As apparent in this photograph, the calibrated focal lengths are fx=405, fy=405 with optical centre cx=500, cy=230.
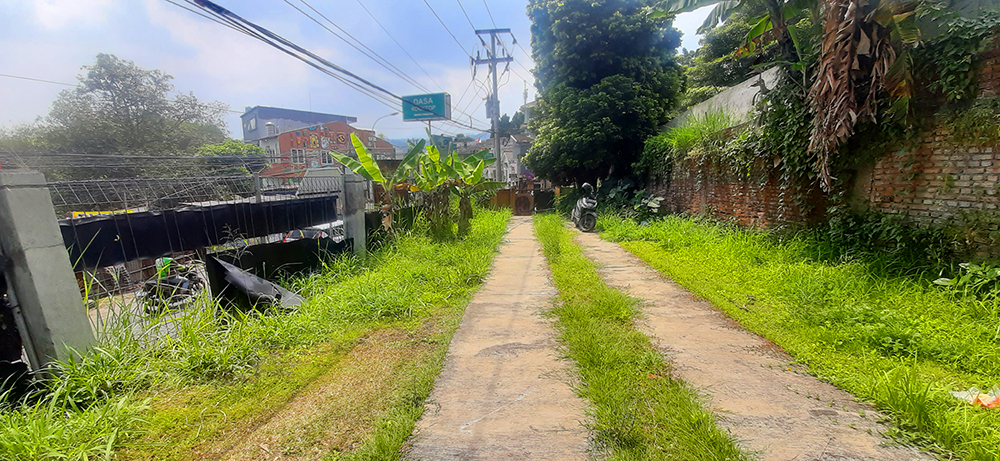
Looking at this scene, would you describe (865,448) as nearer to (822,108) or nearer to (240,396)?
(240,396)

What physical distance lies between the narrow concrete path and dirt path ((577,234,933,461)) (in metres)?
0.84

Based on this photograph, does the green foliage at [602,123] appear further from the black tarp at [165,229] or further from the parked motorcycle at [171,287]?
the parked motorcycle at [171,287]

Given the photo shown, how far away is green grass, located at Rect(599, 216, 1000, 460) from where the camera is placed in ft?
6.57

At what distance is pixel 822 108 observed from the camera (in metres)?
4.80

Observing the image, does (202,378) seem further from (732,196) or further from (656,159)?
(656,159)

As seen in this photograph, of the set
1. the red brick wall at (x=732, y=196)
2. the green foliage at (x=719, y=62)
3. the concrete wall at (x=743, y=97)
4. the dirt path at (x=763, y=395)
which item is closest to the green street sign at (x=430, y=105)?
the green foliage at (x=719, y=62)

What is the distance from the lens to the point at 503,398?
245 centimetres

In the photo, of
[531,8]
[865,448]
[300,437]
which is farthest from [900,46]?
[531,8]

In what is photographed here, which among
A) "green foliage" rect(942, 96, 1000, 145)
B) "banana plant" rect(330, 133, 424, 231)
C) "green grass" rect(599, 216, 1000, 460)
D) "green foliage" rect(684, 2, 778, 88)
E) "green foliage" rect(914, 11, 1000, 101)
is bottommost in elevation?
"green grass" rect(599, 216, 1000, 460)

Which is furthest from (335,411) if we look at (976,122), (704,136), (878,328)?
(704,136)

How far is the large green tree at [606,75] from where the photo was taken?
40.3 feet

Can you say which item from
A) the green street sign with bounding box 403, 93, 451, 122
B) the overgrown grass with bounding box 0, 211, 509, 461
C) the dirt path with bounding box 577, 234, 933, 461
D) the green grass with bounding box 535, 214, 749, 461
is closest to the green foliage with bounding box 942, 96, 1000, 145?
the dirt path with bounding box 577, 234, 933, 461

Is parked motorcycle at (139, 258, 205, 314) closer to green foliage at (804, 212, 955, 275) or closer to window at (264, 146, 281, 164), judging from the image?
window at (264, 146, 281, 164)

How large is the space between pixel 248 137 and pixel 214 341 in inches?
2358
